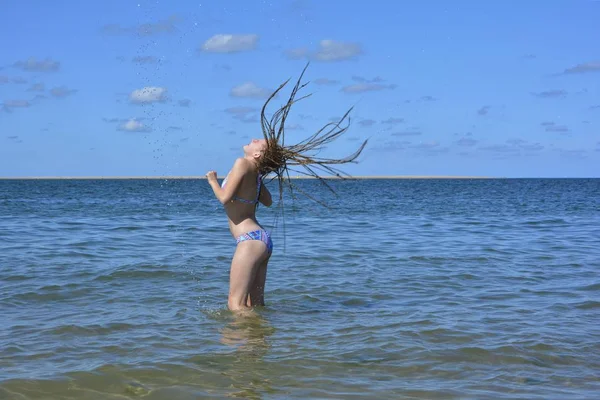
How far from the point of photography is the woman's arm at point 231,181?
627 cm

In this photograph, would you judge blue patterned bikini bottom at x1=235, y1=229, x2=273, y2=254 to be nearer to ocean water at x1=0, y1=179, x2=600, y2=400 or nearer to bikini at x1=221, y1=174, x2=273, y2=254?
bikini at x1=221, y1=174, x2=273, y2=254

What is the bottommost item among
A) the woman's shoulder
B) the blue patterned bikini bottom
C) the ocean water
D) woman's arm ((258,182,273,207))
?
the ocean water

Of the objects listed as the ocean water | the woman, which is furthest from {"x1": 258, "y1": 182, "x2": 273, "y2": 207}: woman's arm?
the ocean water

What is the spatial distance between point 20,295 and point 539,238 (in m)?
12.3

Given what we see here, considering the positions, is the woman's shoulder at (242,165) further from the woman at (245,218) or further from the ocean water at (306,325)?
the ocean water at (306,325)

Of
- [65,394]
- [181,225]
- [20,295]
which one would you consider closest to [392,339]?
[65,394]

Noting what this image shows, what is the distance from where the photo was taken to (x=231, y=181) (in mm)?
6285

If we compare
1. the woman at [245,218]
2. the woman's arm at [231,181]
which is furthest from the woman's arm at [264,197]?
the woman's arm at [231,181]

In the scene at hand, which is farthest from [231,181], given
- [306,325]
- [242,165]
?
[306,325]

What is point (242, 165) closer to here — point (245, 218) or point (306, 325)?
point (245, 218)

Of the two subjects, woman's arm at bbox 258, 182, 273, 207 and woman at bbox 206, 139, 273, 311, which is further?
woman's arm at bbox 258, 182, 273, 207

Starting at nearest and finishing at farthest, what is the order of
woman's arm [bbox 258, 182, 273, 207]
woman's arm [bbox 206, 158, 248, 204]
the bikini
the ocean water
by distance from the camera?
the ocean water → woman's arm [bbox 206, 158, 248, 204] → the bikini → woman's arm [bbox 258, 182, 273, 207]

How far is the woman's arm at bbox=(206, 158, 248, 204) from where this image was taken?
6273mm

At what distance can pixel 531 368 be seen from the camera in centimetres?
529
